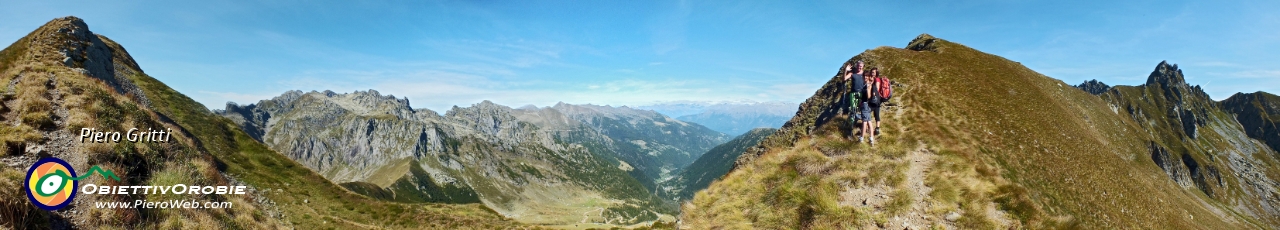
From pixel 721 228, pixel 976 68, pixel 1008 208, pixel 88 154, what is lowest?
pixel 721 228

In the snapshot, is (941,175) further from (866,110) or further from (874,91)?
(874,91)

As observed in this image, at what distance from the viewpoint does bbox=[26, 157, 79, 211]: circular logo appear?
13194mm

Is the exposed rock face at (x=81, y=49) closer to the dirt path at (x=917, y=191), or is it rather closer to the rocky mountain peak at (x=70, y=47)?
the rocky mountain peak at (x=70, y=47)

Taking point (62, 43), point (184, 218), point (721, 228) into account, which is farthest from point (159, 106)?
point (721, 228)

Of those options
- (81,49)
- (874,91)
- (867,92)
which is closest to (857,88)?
(867,92)

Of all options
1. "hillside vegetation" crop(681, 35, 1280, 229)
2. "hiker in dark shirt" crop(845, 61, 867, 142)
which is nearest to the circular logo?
"hillside vegetation" crop(681, 35, 1280, 229)

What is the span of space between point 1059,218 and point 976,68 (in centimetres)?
3985

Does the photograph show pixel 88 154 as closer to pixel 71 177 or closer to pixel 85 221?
pixel 71 177

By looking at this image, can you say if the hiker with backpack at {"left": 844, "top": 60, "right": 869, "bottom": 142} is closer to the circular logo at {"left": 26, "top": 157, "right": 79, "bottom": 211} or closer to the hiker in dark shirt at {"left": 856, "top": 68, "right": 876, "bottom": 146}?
the hiker in dark shirt at {"left": 856, "top": 68, "right": 876, "bottom": 146}

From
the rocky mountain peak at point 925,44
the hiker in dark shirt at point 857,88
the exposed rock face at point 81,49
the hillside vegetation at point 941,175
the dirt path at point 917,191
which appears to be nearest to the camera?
the dirt path at point 917,191

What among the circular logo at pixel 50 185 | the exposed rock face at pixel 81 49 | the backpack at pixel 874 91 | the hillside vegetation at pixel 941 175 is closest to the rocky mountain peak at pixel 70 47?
the exposed rock face at pixel 81 49

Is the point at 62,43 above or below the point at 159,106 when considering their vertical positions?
above

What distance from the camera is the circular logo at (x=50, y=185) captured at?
1319cm

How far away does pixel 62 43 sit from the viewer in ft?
188
